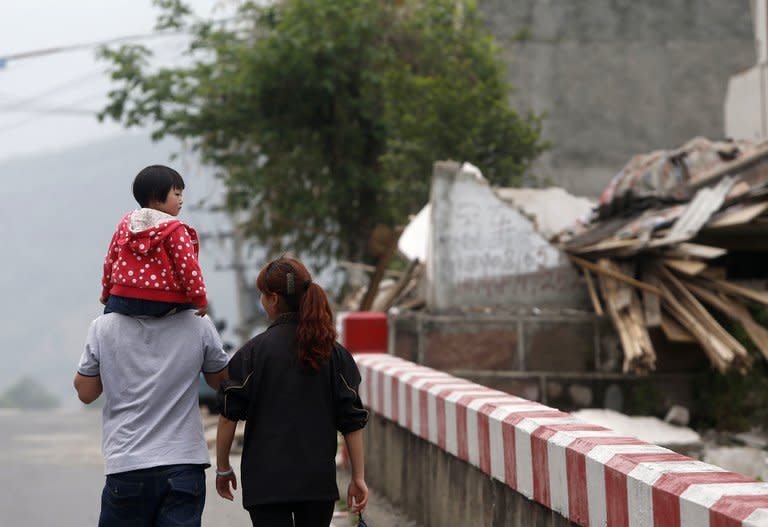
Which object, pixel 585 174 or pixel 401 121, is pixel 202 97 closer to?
pixel 401 121

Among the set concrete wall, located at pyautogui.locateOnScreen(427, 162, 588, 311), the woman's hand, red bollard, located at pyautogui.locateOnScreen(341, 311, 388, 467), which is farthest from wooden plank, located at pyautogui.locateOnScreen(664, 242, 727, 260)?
the woman's hand

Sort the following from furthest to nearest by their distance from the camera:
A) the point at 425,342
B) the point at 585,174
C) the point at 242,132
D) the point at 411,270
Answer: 1. the point at 585,174
2. the point at 242,132
3. the point at 411,270
4. the point at 425,342

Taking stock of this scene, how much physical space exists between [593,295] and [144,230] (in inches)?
402

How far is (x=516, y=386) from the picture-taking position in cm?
1468

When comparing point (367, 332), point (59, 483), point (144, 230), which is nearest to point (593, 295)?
point (367, 332)

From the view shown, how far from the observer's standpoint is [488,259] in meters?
15.4

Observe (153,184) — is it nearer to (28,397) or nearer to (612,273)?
(612,273)

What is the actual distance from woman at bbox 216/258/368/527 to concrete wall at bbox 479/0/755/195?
27.3 m

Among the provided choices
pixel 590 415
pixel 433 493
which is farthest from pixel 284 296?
pixel 590 415

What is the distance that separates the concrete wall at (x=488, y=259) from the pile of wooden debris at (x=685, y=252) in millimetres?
337

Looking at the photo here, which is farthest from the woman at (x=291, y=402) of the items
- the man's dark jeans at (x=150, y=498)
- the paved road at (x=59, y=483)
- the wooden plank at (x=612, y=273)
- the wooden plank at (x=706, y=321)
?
the wooden plank at (x=612, y=273)

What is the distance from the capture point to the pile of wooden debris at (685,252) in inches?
522

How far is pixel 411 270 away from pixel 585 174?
52.0ft

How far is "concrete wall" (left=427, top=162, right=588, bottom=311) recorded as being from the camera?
601 inches
